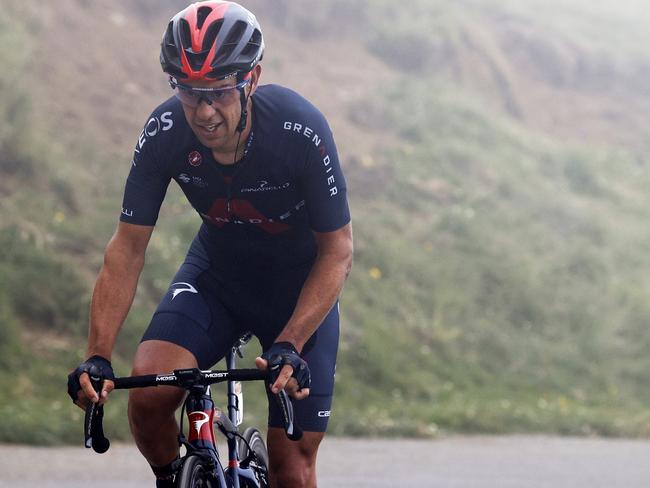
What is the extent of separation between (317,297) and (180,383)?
2.21 ft

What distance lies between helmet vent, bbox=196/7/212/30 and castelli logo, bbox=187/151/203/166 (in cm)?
53

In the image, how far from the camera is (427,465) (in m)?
9.18

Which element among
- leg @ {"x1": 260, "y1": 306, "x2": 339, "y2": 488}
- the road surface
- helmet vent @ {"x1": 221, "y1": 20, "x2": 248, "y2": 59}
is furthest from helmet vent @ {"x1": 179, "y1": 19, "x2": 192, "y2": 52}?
the road surface

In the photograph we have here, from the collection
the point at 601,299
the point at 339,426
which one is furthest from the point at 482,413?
the point at 601,299

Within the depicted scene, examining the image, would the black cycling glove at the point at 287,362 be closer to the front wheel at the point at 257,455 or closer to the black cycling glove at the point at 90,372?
the black cycling glove at the point at 90,372

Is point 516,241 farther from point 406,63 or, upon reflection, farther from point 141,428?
point 141,428

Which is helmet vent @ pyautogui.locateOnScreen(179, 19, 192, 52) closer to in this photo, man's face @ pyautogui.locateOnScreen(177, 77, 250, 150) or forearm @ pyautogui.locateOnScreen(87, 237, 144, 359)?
man's face @ pyautogui.locateOnScreen(177, 77, 250, 150)

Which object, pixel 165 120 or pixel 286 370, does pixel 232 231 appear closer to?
pixel 165 120

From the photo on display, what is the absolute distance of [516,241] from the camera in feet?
53.8

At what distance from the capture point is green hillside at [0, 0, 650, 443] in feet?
36.7

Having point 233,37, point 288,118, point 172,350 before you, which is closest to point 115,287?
point 172,350

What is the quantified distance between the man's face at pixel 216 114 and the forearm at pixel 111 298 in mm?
561

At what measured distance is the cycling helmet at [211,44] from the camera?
4.32 meters

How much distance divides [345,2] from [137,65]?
6.25m
